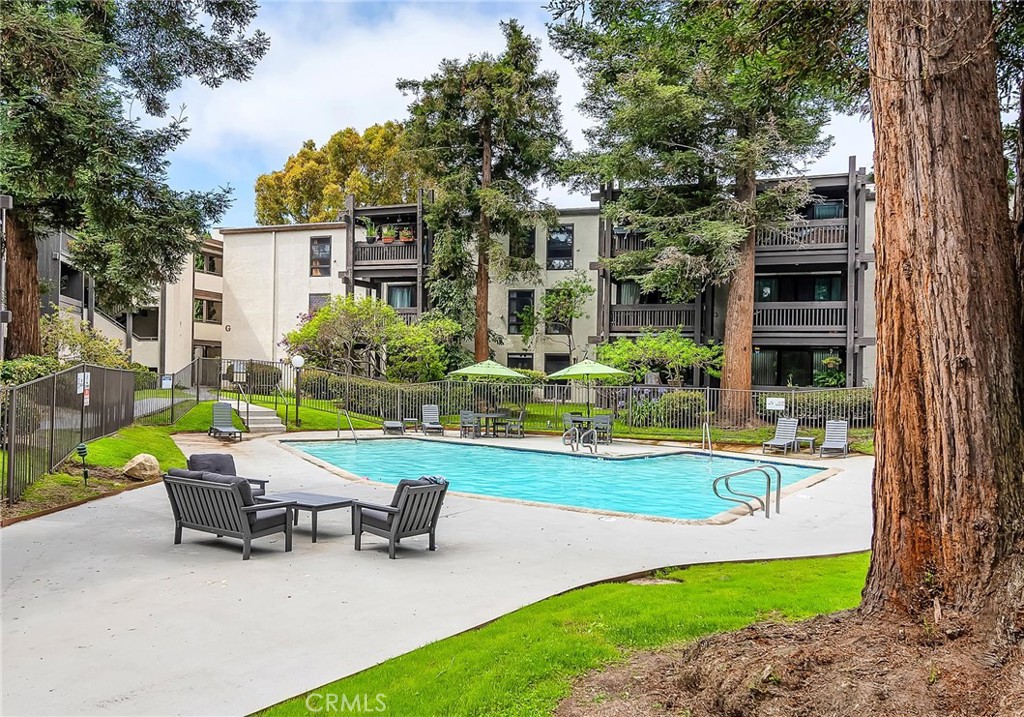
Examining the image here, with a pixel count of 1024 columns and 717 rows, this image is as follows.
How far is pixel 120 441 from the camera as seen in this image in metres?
16.9

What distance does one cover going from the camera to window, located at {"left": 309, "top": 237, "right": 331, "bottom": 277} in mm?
36594

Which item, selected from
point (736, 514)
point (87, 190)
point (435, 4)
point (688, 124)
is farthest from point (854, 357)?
point (87, 190)

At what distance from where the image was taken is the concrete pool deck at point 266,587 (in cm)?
475

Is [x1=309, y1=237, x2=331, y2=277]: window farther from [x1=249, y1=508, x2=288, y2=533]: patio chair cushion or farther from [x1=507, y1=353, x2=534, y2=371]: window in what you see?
[x1=249, y1=508, x2=288, y2=533]: patio chair cushion

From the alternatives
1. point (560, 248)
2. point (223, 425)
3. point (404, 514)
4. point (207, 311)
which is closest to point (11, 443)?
point (404, 514)

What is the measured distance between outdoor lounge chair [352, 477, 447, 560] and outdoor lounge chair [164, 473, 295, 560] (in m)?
0.82

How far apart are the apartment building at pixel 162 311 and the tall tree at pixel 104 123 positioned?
7.89 metres

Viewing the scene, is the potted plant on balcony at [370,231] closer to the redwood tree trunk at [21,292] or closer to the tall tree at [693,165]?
the tall tree at [693,165]

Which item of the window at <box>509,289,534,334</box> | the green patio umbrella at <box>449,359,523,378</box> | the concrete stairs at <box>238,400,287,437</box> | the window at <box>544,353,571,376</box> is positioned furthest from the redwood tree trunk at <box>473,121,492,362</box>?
the concrete stairs at <box>238,400,287,437</box>

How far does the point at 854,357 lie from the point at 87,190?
24.0m

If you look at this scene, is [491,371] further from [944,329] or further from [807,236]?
[944,329]

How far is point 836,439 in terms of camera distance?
2077 centimetres

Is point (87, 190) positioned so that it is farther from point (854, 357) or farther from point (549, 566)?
point (854, 357)

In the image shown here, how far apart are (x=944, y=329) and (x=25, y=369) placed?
54.3 feet
